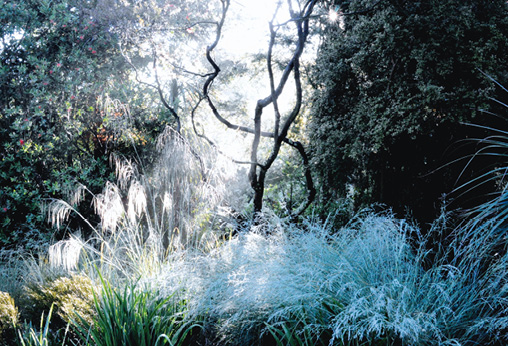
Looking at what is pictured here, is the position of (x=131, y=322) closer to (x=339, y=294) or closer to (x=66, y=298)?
(x=66, y=298)

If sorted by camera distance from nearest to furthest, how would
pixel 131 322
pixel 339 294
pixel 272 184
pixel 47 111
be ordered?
1. pixel 339 294
2. pixel 131 322
3. pixel 47 111
4. pixel 272 184

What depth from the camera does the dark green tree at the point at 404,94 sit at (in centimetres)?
399

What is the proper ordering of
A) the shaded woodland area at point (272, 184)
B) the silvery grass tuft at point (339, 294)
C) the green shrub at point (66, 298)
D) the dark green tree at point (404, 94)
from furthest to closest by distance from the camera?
1. the dark green tree at point (404, 94)
2. the green shrub at point (66, 298)
3. the shaded woodland area at point (272, 184)
4. the silvery grass tuft at point (339, 294)

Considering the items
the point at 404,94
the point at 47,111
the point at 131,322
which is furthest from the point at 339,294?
the point at 47,111

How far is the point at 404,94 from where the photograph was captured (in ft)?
14.2

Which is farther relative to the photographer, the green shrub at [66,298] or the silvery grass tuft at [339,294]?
the green shrub at [66,298]

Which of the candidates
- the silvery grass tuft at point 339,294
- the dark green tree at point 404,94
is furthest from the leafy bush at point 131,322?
the dark green tree at point 404,94

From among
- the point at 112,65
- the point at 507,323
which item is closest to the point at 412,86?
the point at 507,323

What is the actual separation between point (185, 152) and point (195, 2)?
5.39 meters

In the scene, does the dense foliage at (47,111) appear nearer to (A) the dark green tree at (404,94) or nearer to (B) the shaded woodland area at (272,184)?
(B) the shaded woodland area at (272,184)

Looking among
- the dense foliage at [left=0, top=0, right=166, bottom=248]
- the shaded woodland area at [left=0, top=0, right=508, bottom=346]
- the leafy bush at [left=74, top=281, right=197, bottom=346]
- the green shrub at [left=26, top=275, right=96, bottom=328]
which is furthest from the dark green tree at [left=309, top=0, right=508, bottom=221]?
the green shrub at [left=26, top=275, right=96, bottom=328]

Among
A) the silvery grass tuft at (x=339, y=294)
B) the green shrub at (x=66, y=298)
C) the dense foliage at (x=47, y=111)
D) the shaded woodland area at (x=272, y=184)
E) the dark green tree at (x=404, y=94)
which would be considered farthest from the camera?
the dense foliage at (x=47, y=111)

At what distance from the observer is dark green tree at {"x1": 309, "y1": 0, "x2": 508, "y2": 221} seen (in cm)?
399

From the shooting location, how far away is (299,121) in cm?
657
